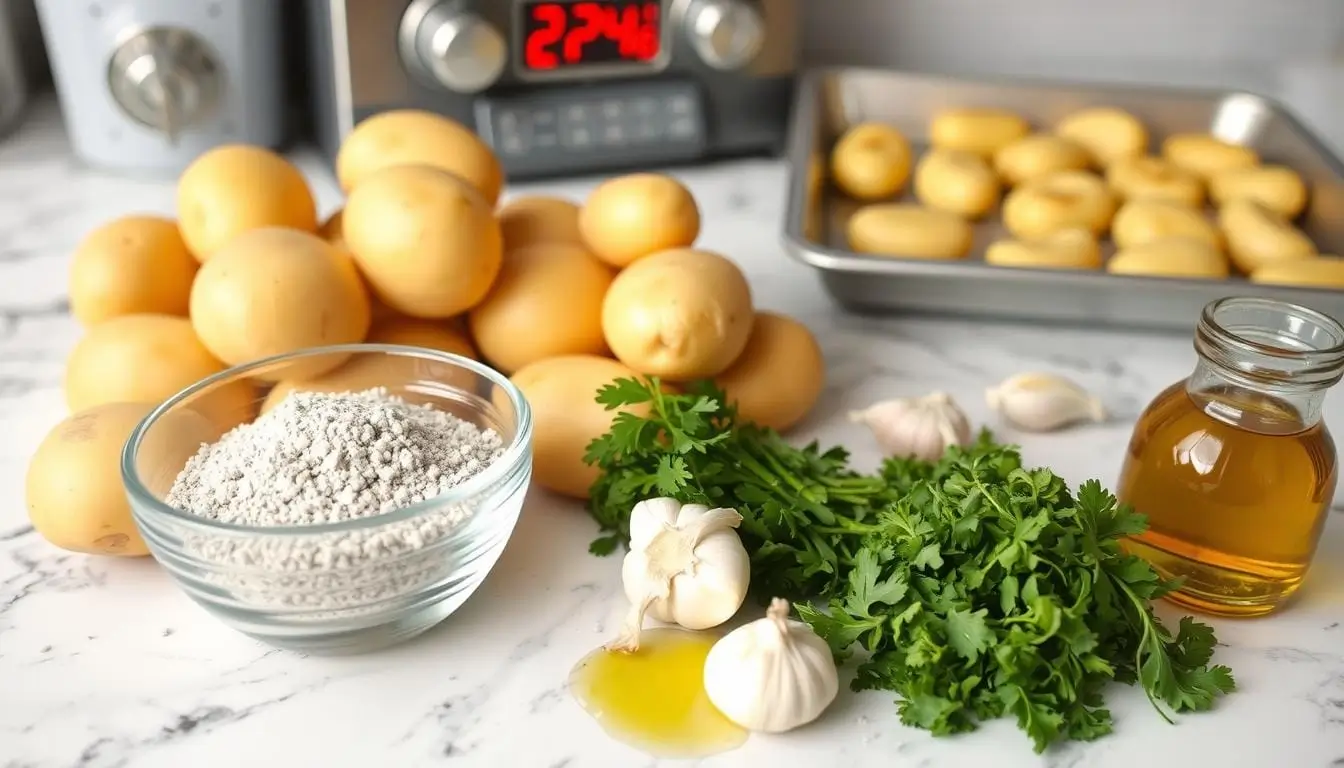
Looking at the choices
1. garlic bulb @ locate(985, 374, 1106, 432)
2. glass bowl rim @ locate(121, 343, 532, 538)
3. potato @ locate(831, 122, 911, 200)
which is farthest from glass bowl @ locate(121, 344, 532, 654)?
potato @ locate(831, 122, 911, 200)

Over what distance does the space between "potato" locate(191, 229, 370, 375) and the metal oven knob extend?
38 centimetres

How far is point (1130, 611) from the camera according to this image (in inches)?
21.9

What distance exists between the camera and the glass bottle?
1.91 feet

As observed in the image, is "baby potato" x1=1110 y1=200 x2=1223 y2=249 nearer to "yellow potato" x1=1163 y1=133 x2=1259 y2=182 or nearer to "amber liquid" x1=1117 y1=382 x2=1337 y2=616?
"yellow potato" x1=1163 y1=133 x2=1259 y2=182

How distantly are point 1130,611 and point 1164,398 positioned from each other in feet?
0.45

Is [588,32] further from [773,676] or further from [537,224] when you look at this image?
[773,676]

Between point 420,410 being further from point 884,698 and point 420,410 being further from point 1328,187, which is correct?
point 1328,187

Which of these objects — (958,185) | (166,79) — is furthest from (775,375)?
(166,79)

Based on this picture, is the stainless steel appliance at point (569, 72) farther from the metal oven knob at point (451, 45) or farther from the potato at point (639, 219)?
the potato at point (639, 219)

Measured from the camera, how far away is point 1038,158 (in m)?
1.09

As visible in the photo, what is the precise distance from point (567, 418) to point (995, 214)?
0.59 meters

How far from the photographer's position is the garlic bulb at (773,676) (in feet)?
1.71

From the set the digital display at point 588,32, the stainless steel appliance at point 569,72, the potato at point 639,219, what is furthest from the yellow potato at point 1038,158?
the potato at point 639,219

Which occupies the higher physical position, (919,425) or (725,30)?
(725,30)
